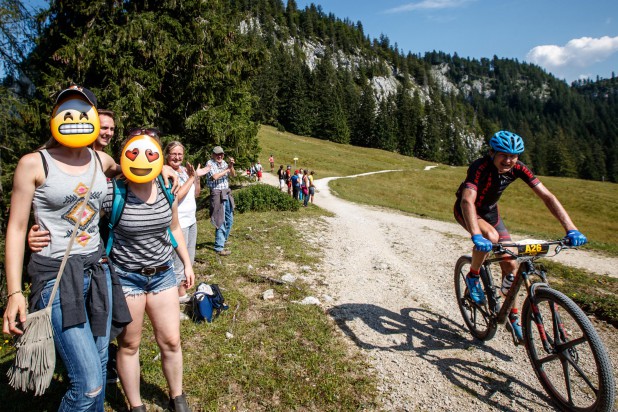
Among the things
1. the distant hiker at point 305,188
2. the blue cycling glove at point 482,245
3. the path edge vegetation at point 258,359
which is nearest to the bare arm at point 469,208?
the blue cycling glove at point 482,245

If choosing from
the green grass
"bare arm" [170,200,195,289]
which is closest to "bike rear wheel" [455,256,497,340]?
"bare arm" [170,200,195,289]

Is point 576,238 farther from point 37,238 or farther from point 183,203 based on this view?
point 183,203

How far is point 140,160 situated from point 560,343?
4.32 meters

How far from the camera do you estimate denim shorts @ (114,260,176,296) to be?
2.78 m

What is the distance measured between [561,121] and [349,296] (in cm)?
22811

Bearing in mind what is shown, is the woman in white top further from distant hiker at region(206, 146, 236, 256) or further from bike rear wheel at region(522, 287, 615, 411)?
bike rear wheel at region(522, 287, 615, 411)

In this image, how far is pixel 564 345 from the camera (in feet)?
11.3

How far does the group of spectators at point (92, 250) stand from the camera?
220 centimetres

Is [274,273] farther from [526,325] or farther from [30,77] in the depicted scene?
[30,77]

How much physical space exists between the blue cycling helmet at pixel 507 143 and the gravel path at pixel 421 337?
2553 millimetres

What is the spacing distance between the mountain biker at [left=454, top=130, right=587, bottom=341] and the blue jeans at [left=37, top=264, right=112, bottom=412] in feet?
12.0

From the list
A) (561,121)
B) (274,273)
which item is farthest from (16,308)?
(561,121)

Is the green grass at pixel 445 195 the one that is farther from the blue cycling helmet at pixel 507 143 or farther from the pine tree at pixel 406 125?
the pine tree at pixel 406 125

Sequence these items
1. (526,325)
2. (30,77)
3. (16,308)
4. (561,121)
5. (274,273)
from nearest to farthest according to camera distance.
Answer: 1. (16,308)
2. (526,325)
3. (274,273)
4. (30,77)
5. (561,121)
